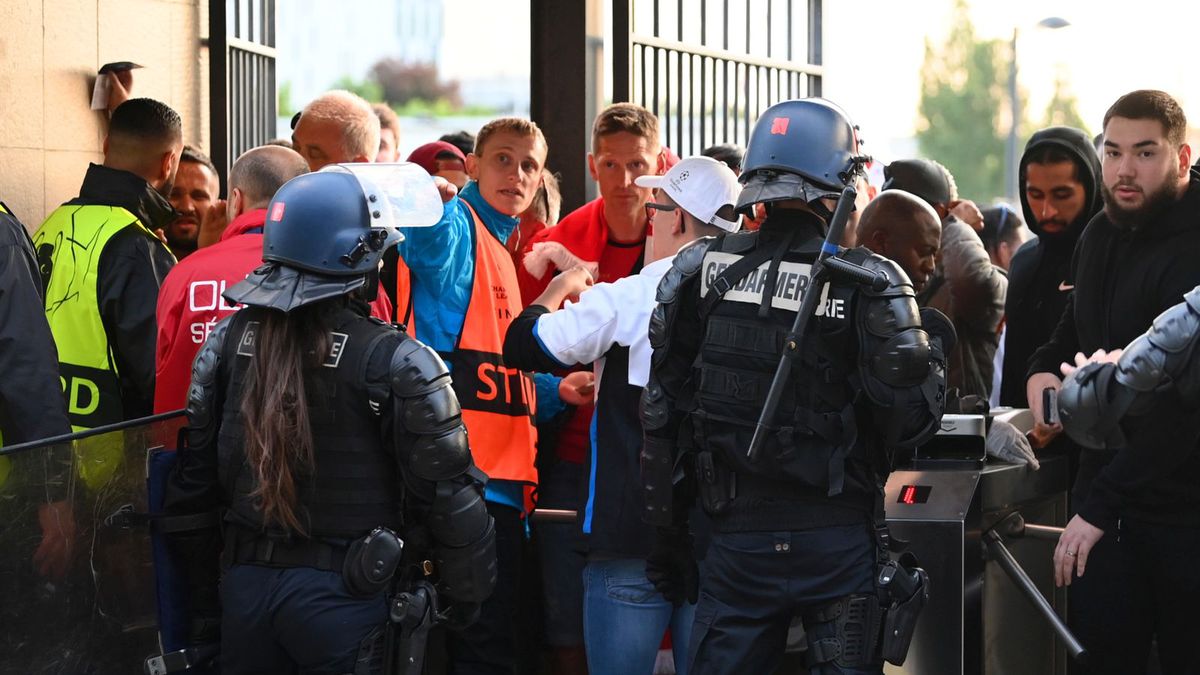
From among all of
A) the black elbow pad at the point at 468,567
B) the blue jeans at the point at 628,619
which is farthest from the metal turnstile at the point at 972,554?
the black elbow pad at the point at 468,567

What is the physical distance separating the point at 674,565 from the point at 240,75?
4.60 meters

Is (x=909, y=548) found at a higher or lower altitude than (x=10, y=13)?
lower

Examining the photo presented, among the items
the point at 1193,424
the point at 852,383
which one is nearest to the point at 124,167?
the point at 852,383

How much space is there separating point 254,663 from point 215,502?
493 millimetres

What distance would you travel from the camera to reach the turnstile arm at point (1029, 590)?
4.33 metres

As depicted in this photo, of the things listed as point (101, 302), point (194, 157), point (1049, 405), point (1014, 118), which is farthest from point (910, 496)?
point (1014, 118)

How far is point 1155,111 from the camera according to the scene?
455 cm

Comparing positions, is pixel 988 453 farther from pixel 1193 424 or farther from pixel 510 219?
pixel 510 219

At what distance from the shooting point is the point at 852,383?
3.67 m

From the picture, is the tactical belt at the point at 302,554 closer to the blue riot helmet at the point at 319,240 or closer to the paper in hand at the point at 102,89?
the blue riot helmet at the point at 319,240

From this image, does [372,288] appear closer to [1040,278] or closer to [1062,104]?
[1040,278]

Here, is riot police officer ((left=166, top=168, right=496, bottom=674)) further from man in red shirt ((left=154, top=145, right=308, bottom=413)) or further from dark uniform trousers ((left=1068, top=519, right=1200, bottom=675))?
dark uniform trousers ((left=1068, top=519, right=1200, bottom=675))

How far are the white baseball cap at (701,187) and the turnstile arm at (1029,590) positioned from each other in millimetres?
1345

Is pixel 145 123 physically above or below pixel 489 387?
above
